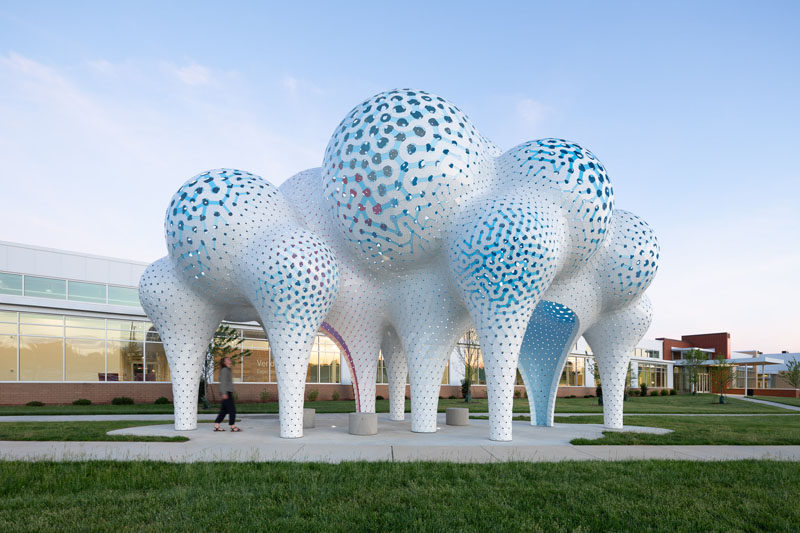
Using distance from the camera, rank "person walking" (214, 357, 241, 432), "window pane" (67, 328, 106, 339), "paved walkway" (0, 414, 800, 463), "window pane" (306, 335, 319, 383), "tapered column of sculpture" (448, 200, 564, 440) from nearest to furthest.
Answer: "paved walkway" (0, 414, 800, 463), "tapered column of sculpture" (448, 200, 564, 440), "person walking" (214, 357, 241, 432), "window pane" (67, 328, 106, 339), "window pane" (306, 335, 319, 383)

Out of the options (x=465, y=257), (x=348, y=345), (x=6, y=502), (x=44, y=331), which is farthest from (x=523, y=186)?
(x=44, y=331)

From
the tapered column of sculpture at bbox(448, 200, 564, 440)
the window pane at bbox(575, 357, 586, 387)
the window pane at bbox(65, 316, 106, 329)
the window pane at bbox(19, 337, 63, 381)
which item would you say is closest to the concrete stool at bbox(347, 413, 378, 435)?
the tapered column of sculpture at bbox(448, 200, 564, 440)

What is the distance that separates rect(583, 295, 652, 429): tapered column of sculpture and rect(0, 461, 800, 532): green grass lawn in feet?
21.3

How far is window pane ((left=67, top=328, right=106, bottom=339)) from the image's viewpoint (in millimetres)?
29087

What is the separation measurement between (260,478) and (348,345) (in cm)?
822

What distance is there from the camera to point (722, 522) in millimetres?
6078

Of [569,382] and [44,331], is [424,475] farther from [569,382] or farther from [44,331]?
[569,382]

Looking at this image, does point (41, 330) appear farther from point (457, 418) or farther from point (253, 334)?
point (457, 418)

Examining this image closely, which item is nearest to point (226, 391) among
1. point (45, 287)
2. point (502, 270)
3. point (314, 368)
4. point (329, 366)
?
point (502, 270)

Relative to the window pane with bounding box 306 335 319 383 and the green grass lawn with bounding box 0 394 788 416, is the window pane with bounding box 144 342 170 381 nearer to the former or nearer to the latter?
the green grass lawn with bounding box 0 394 788 416

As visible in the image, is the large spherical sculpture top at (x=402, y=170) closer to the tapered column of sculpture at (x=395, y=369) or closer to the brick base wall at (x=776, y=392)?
the tapered column of sculpture at (x=395, y=369)

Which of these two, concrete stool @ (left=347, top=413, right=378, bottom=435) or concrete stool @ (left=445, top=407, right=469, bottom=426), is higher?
concrete stool @ (left=347, top=413, right=378, bottom=435)

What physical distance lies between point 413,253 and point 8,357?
77.2 feet

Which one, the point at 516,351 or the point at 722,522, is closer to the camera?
the point at 722,522
